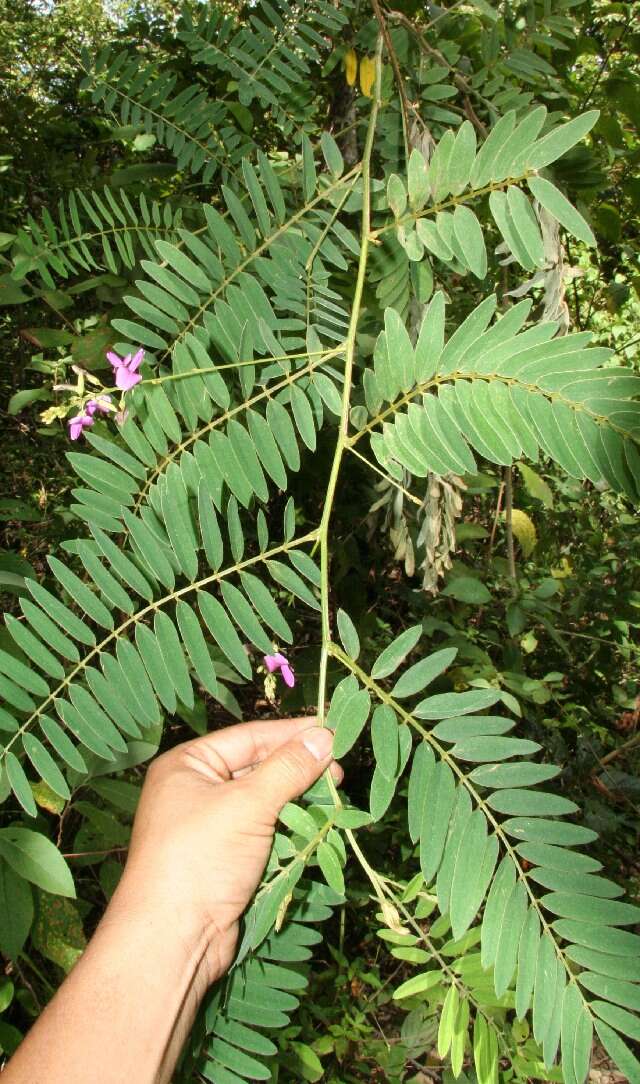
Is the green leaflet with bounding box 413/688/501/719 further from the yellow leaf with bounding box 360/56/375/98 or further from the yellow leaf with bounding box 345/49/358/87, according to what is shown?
the yellow leaf with bounding box 345/49/358/87

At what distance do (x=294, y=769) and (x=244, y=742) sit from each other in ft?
0.92

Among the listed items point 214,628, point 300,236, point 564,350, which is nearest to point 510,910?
point 214,628

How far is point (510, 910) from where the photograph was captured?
74cm

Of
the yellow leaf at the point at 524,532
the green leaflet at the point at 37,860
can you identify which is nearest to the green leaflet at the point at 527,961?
the green leaflet at the point at 37,860

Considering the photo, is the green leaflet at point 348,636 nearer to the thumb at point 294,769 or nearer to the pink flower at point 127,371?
the thumb at point 294,769

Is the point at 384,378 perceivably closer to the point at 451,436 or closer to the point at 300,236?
the point at 451,436

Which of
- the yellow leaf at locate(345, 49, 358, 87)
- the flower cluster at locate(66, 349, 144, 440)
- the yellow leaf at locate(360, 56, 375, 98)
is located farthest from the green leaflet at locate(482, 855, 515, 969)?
the yellow leaf at locate(345, 49, 358, 87)

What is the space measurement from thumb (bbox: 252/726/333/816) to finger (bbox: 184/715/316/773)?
0.24 metres

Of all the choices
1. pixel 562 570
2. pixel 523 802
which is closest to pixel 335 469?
pixel 523 802

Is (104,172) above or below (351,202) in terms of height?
above

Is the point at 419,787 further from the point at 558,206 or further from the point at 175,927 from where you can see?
the point at 558,206

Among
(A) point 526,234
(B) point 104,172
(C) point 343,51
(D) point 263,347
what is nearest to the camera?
(A) point 526,234

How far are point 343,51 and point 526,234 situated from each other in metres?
1.09

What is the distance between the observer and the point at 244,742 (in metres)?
1.11
